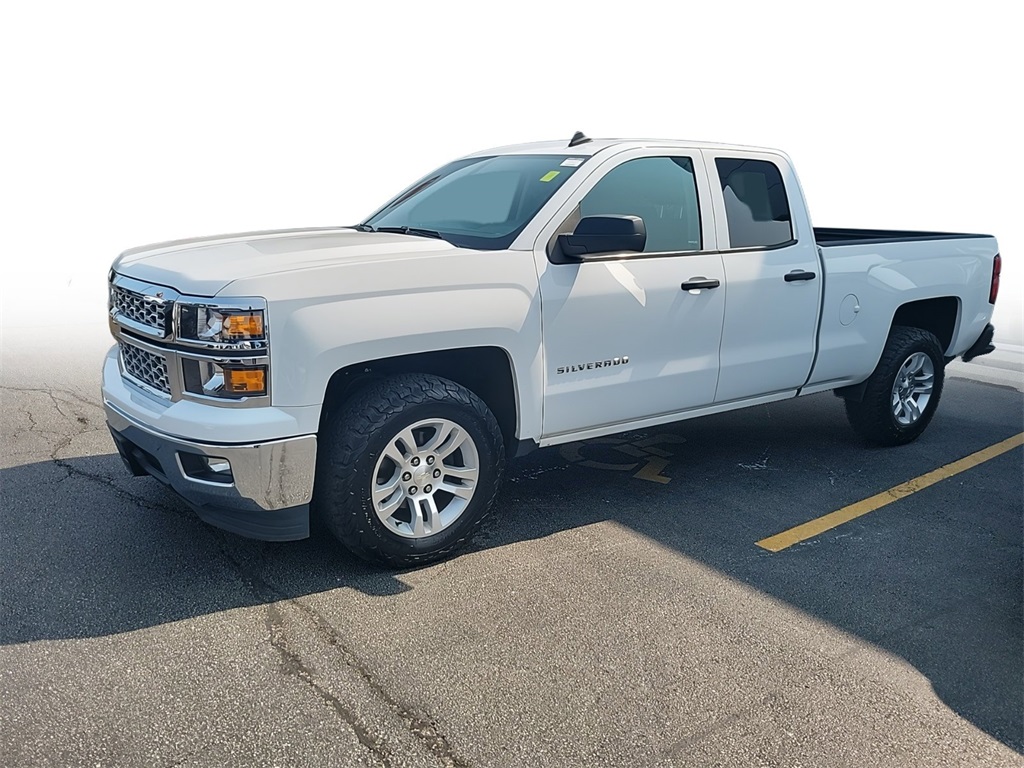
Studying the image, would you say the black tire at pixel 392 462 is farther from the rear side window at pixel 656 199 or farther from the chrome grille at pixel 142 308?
the rear side window at pixel 656 199

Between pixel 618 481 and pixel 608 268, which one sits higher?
pixel 608 268

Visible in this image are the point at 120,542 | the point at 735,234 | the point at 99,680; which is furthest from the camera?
the point at 735,234

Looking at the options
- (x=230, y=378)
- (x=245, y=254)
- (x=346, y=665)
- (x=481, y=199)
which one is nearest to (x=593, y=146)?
(x=481, y=199)

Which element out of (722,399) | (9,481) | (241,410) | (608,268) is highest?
(608,268)

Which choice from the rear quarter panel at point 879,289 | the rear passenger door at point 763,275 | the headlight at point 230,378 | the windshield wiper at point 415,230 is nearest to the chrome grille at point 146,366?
the headlight at point 230,378

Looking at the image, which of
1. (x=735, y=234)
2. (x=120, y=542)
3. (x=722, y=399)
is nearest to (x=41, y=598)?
(x=120, y=542)

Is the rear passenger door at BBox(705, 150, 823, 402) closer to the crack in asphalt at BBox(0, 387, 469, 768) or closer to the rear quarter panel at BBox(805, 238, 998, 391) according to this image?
the rear quarter panel at BBox(805, 238, 998, 391)

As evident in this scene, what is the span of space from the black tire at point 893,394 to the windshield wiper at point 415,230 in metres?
3.18

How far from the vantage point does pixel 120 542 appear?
414 centimetres

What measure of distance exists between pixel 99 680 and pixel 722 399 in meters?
3.42

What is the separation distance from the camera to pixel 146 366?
3.84 metres

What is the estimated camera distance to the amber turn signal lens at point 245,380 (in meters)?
3.41

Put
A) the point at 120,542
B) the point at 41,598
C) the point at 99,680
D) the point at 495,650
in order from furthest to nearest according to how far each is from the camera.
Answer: the point at 120,542 < the point at 41,598 < the point at 495,650 < the point at 99,680

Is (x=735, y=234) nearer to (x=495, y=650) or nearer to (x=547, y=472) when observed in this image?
(x=547, y=472)
